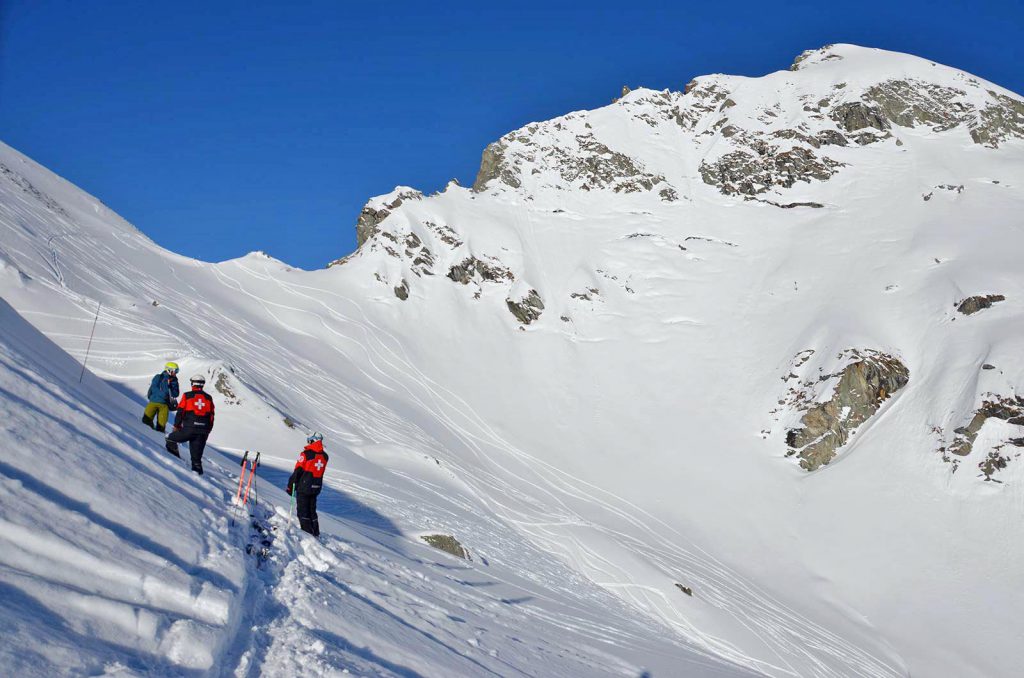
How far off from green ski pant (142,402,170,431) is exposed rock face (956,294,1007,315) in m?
53.5

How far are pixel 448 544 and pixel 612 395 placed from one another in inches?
1416

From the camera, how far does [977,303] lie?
4947 centimetres

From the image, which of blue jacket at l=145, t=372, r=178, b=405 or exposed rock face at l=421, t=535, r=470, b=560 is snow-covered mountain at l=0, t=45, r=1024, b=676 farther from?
blue jacket at l=145, t=372, r=178, b=405

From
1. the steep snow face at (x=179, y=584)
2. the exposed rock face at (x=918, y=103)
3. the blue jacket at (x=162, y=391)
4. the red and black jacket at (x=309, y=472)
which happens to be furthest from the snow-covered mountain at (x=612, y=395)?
the blue jacket at (x=162, y=391)

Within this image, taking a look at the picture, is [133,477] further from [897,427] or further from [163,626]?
[897,427]

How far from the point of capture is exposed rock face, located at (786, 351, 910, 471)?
46.6 metres

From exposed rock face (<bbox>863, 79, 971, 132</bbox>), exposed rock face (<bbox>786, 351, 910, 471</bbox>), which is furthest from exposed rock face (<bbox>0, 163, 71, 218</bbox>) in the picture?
exposed rock face (<bbox>863, 79, 971, 132</bbox>)

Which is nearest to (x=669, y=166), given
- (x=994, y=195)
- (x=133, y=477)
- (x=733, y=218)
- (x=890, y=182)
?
(x=733, y=218)

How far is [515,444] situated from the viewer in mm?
44000

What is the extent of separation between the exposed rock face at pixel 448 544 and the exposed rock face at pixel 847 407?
3485cm

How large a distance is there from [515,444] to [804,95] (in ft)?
248

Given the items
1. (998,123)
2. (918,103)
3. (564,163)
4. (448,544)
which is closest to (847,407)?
(448,544)

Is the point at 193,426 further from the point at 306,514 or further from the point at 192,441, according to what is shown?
the point at 306,514

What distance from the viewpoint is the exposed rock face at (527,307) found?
61500 millimetres
